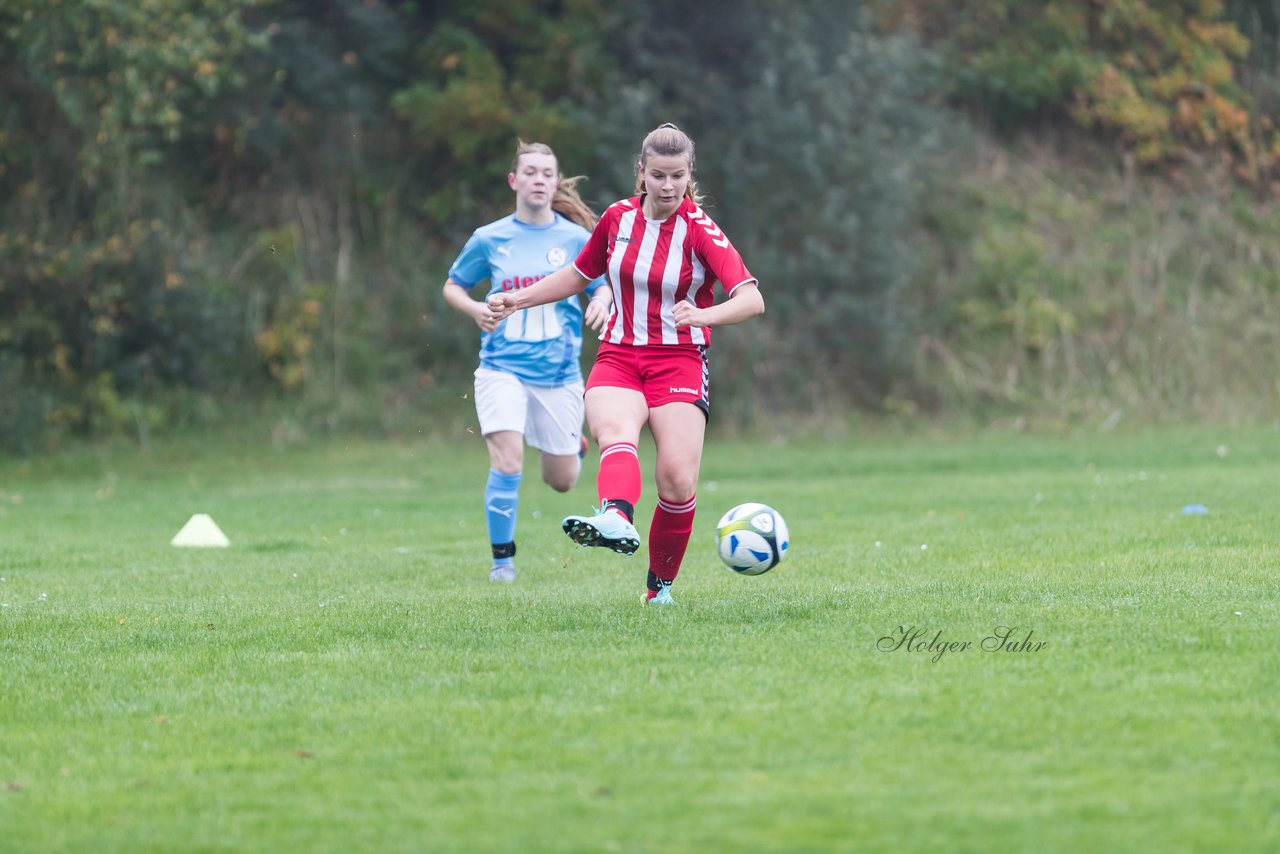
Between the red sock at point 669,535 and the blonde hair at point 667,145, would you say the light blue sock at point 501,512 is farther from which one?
the blonde hair at point 667,145

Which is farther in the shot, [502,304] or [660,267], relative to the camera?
[502,304]

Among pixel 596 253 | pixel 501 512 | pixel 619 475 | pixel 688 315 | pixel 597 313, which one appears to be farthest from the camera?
pixel 501 512

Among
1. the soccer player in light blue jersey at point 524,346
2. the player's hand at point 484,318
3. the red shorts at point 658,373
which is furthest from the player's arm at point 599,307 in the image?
the red shorts at point 658,373

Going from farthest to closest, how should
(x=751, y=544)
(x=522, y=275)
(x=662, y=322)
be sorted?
(x=522, y=275) < (x=662, y=322) < (x=751, y=544)

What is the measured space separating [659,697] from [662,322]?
2.20 meters

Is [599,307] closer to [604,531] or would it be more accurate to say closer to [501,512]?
[501,512]

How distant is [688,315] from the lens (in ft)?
22.3

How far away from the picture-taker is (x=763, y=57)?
2389 cm

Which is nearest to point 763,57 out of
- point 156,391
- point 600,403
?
point 156,391

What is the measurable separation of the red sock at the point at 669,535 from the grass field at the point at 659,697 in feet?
0.63

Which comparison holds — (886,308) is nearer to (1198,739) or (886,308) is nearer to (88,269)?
(88,269)

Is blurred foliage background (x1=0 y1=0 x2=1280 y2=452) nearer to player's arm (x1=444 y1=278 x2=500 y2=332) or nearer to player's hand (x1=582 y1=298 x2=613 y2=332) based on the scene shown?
player's arm (x1=444 y1=278 x2=500 y2=332)

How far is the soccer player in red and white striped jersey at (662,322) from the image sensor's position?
7043 mm
